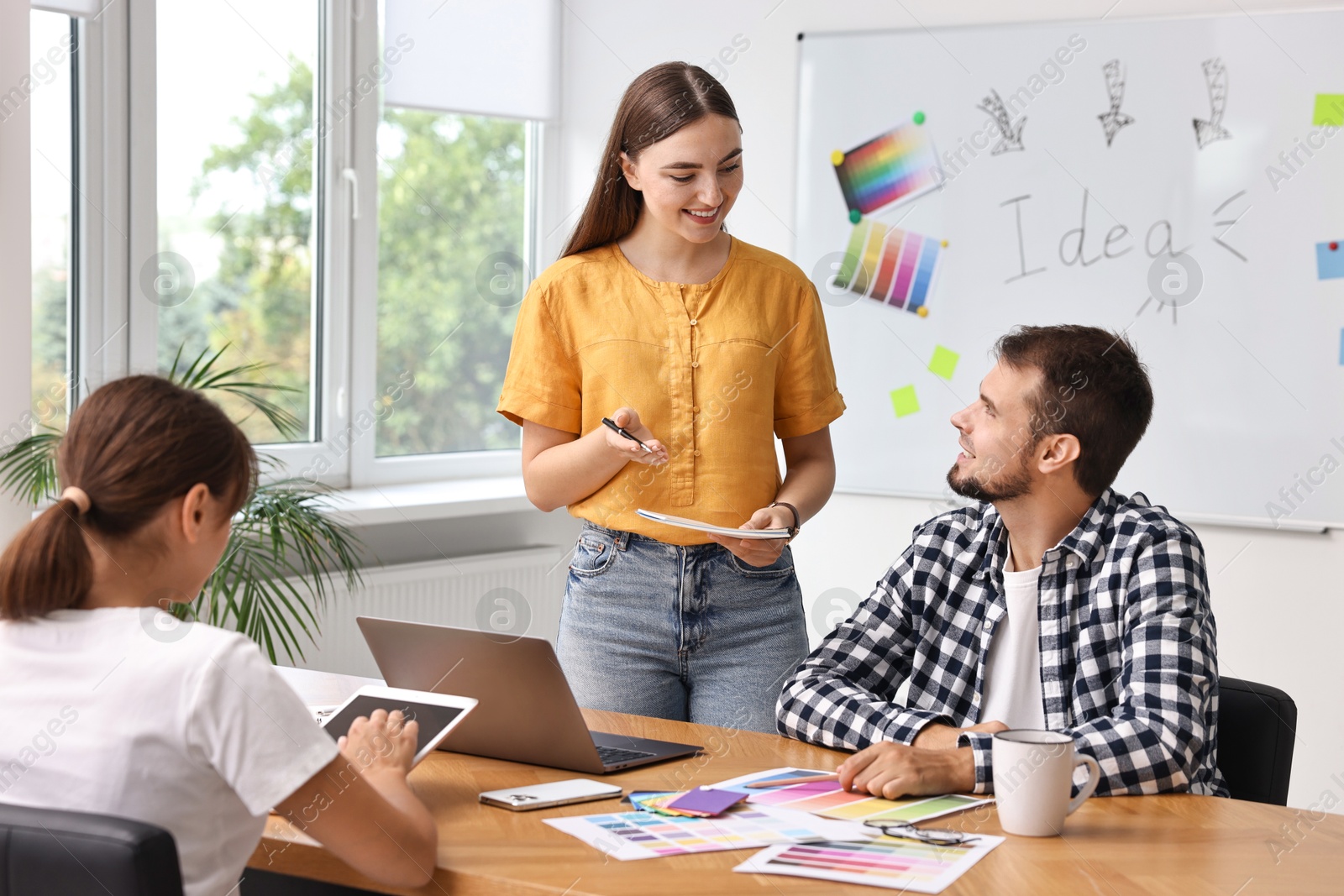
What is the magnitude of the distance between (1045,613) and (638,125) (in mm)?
936

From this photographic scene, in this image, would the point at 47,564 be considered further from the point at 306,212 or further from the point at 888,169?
the point at 888,169

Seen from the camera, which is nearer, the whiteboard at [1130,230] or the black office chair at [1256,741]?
the black office chair at [1256,741]

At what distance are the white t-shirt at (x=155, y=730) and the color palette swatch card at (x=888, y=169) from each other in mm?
2911

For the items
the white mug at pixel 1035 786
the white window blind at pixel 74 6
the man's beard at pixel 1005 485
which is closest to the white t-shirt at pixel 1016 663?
the man's beard at pixel 1005 485

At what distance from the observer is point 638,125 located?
6.50 ft

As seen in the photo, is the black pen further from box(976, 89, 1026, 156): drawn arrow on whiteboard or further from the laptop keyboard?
box(976, 89, 1026, 156): drawn arrow on whiteboard

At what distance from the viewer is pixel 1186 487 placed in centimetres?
343

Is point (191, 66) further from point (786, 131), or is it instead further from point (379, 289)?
point (786, 131)

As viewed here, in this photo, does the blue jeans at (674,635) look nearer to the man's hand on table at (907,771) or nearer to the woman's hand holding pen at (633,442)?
the woman's hand holding pen at (633,442)

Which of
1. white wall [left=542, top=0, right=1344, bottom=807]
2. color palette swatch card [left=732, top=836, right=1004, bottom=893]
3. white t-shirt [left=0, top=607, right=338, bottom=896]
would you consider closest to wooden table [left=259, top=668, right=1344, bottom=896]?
color palette swatch card [left=732, top=836, right=1004, bottom=893]

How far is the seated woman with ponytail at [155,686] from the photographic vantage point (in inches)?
44.8

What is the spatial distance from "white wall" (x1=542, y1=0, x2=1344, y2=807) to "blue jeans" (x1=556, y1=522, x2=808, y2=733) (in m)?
1.93

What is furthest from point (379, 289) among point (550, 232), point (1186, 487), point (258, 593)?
point (1186, 487)

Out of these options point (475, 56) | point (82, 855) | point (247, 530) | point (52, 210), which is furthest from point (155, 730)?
point (475, 56)
